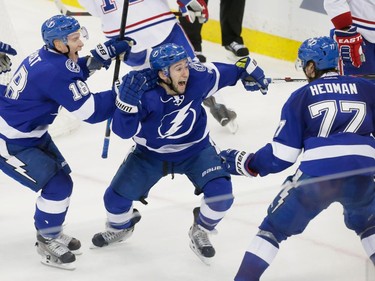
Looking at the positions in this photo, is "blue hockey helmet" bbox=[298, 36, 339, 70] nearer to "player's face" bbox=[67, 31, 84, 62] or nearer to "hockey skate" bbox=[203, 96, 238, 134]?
"player's face" bbox=[67, 31, 84, 62]

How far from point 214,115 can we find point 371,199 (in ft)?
6.06

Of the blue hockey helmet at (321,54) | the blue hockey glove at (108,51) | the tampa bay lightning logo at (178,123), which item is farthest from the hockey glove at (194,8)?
the blue hockey helmet at (321,54)

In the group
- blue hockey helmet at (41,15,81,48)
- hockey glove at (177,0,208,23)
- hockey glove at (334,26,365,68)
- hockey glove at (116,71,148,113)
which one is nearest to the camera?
hockey glove at (116,71,148,113)

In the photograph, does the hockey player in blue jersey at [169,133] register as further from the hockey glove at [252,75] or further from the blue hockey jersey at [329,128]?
the blue hockey jersey at [329,128]

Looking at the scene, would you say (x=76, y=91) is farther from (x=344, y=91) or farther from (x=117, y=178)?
(x=344, y=91)

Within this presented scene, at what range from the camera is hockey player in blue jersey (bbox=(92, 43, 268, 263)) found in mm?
3121

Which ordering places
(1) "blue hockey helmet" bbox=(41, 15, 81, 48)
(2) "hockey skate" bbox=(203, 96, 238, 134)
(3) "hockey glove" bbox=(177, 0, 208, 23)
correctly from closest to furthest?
(1) "blue hockey helmet" bbox=(41, 15, 81, 48), (3) "hockey glove" bbox=(177, 0, 208, 23), (2) "hockey skate" bbox=(203, 96, 238, 134)

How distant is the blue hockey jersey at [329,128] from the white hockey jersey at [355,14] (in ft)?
3.92

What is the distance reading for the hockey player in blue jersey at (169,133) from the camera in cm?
312

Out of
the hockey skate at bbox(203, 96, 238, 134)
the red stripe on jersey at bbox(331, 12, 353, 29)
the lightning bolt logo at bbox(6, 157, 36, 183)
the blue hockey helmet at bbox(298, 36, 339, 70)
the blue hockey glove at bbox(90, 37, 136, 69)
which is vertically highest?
the blue hockey helmet at bbox(298, 36, 339, 70)

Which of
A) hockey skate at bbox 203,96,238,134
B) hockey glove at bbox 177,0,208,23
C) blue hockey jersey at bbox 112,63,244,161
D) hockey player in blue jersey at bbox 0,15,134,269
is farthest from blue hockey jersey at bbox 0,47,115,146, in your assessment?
hockey skate at bbox 203,96,238,134

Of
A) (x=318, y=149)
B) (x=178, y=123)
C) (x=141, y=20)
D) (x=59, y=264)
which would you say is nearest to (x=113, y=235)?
(x=59, y=264)

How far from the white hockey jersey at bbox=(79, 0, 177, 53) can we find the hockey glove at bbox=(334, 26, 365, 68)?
704 millimetres

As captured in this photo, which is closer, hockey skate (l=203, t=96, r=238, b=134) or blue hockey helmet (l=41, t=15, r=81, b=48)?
blue hockey helmet (l=41, t=15, r=81, b=48)
